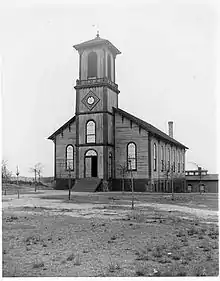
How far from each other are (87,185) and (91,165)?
2916 millimetres

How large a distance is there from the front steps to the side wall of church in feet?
10.6

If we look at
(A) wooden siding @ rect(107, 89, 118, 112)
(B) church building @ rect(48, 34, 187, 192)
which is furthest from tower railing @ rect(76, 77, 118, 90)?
(A) wooden siding @ rect(107, 89, 118, 112)

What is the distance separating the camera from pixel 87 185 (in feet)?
137

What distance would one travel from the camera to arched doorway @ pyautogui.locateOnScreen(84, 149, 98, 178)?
43.8 m

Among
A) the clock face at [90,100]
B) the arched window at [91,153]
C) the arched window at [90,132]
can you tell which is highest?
the clock face at [90,100]

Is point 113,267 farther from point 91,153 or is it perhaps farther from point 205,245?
point 91,153

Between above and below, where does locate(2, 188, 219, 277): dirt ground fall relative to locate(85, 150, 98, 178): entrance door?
below

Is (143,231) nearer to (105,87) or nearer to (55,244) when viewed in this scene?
(55,244)

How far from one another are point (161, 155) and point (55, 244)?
37239mm

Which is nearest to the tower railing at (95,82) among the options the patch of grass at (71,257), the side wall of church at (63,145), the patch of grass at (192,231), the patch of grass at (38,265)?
the side wall of church at (63,145)

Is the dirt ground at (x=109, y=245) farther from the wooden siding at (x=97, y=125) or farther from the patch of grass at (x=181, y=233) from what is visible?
the wooden siding at (x=97, y=125)

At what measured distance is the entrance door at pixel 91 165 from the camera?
43781 mm

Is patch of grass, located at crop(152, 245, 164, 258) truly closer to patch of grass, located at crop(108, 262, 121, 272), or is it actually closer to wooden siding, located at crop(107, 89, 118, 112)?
patch of grass, located at crop(108, 262, 121, 272)

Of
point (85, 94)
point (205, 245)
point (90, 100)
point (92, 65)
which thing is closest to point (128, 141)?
point (90, 100)
